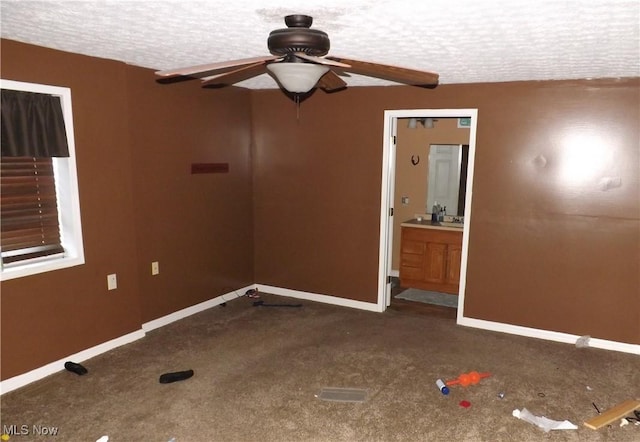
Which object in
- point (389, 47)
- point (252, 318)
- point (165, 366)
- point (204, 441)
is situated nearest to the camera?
point (204, 441)

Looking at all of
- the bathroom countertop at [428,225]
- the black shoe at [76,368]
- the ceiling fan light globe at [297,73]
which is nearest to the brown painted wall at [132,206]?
the black shoe at [76,368]

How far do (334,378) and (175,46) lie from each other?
2556mm

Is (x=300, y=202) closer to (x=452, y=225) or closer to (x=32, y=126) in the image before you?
(x=452, y=225)

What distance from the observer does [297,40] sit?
6.47 ft

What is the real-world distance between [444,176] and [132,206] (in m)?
3.75

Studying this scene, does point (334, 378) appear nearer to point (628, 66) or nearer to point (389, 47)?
point (389, 47)

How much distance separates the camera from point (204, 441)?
2.56 metres

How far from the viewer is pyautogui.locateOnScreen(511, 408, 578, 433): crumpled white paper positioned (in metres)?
2.73

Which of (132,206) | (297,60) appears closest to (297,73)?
(297,60)

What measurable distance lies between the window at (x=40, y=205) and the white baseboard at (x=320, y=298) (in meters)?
2.30

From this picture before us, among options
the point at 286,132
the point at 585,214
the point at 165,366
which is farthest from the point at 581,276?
the point at 165,366

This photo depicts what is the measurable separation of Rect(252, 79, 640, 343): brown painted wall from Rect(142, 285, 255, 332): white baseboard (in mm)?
734

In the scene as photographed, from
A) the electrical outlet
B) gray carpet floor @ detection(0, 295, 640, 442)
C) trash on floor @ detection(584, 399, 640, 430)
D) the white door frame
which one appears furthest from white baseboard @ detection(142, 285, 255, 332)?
trash on floor @ detection(584, 399, 640, 430)

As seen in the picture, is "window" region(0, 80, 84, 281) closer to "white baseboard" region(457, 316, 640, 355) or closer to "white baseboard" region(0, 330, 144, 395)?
"white baseboard" region(0, 330, 144, 395)
